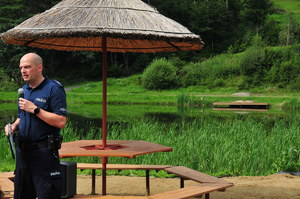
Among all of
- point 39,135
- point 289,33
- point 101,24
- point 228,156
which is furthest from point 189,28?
point 39,135

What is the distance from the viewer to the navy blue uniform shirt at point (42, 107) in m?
3.54

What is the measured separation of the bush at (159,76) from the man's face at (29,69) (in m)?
29.8

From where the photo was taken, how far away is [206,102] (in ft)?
90.3

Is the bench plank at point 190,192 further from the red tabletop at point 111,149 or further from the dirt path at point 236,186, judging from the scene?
the dirt path at point 236,186

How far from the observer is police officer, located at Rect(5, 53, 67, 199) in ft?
11.5

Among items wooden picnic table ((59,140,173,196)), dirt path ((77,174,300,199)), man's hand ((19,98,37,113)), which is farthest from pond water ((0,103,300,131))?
man's hand ((19,98,37,113))

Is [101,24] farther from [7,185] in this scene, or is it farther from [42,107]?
[7,185]

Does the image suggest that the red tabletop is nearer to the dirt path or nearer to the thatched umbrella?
the thatched umbrella

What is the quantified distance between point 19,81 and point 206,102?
17474 millimetres

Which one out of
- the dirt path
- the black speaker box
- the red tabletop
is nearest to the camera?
the black speaker box

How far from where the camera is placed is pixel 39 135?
3535mm

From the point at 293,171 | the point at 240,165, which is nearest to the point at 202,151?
the point at 240,165

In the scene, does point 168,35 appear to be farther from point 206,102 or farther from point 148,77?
point 148,77

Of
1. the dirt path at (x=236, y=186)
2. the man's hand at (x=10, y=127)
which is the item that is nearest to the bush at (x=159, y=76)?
the dirt path at (x=236, y=186)
